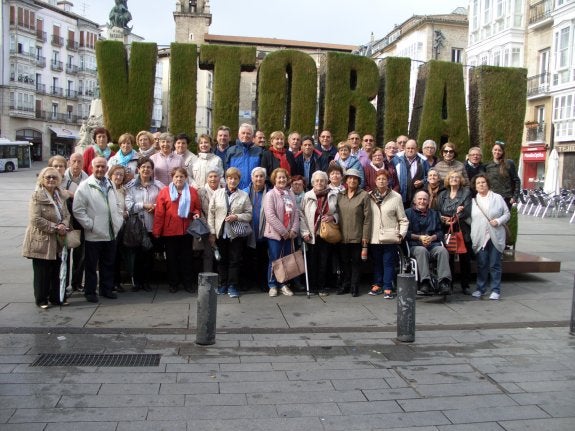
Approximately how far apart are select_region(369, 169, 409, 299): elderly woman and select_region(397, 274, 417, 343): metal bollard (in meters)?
1.86

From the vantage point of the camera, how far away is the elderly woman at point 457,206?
334 inches

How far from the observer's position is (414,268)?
795 cm

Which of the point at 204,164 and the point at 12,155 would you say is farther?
the point at 12,155

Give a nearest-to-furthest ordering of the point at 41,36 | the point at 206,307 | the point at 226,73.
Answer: the point at 206,307
the point at 226,73
the point at 41,36

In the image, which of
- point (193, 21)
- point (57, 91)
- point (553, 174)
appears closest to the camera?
point (553, 174)

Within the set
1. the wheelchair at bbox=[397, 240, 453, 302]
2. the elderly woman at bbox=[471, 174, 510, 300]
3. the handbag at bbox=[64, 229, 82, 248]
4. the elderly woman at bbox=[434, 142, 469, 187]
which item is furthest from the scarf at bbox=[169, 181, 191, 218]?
the elderly woman at bbox=[471, 174, 510, 300]

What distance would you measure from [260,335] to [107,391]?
2.12 meters

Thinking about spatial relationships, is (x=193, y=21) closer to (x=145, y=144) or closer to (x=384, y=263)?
(x=145, y=144)

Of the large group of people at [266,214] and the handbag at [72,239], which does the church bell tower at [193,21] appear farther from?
the handbag at [72,239]

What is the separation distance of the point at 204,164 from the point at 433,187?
3.41 meters

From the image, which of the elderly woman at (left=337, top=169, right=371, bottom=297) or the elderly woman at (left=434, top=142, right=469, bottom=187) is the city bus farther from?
the elderly woman at (left=434, top=142, right=469, bottom=187)

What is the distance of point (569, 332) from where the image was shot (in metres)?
6.83

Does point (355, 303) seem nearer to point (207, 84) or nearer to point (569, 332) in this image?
point (569, 332)

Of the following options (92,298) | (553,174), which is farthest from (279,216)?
(553,174)
